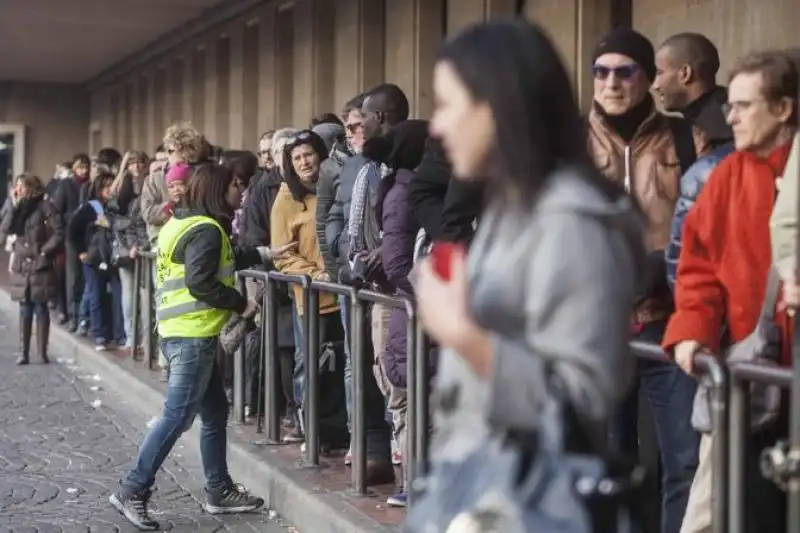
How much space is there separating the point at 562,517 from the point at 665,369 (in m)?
2.14

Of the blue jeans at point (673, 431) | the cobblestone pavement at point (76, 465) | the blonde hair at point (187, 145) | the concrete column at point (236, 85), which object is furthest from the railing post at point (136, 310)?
the blue jeans at point (673, 431)

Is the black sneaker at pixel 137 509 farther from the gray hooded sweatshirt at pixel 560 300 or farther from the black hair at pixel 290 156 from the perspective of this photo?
the gray hooded sweatshirt at pixel 560 300

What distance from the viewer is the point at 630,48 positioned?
180 inches

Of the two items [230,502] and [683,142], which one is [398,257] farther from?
[230,502]

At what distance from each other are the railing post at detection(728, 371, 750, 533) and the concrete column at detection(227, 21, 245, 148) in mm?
15054

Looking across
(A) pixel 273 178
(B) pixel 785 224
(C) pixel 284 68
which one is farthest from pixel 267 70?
(B) pixel 785 224

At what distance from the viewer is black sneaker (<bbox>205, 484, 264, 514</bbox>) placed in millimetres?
6461

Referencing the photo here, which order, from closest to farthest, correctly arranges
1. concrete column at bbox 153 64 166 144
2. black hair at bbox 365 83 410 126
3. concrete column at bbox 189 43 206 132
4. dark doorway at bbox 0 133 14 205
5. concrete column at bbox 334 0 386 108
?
black hair at bbox 365 83 410 126, concrete column at bbox 334 0 386 108, concrete column at bbox 189 43 206 132, concrete column at bbox 153 64 166 144, dark doorway at bbox 0 133 14 205

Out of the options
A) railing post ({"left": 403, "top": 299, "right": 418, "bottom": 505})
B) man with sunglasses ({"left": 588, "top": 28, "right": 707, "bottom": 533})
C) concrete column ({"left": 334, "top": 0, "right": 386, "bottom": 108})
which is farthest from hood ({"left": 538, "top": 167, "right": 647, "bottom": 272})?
concrete column ({"left": 334, "top": 0, "right": 386, "bottom": 108})

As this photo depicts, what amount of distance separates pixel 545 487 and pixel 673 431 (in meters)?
2.15

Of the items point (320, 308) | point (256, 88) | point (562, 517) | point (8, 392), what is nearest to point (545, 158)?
point (562, 517)

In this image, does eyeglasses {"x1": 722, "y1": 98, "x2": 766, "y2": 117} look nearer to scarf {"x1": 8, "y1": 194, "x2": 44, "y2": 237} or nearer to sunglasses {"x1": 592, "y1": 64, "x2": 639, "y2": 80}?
sunglasses {"x1": 592, "y1": 64, "x2": 639, "y2": 80}

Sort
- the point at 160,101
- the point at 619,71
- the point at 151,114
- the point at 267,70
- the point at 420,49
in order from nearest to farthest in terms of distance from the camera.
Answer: the point at 619,71
the point at 420,49
the point at 267,70
the point at 160,101
the point at 151,114

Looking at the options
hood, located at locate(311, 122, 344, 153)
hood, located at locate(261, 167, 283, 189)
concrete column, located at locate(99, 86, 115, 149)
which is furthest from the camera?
concrete column, located at locate(99, 86, 115, 149)
